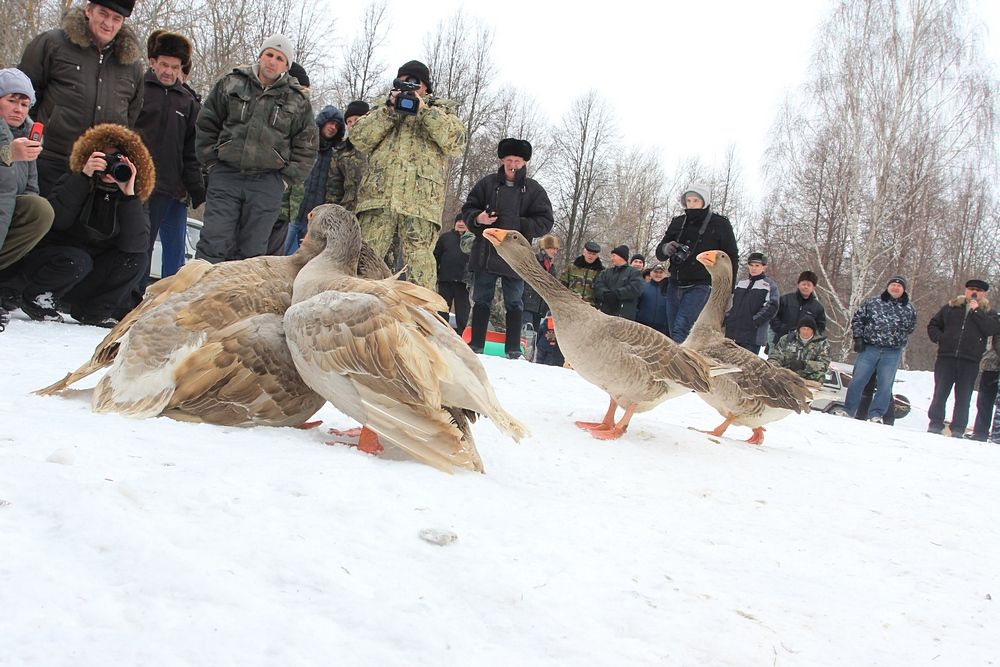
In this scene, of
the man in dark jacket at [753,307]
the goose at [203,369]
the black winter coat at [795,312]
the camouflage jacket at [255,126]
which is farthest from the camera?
the black winter coat at [795,312]

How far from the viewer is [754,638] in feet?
6.13

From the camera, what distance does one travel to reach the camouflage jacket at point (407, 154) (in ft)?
23.5

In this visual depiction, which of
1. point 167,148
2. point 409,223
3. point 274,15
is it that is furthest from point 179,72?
point 274,15

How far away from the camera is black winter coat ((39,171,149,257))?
6164 mm

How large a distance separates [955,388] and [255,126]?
34.5 feet

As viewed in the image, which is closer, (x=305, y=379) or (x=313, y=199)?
(x=305, y=379)

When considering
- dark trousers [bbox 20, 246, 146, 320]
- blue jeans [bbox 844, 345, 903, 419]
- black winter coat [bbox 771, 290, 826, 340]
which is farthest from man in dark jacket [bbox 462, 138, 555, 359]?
blue jeans [bbox 844, 345, 903, 419]

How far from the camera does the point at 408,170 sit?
7.19 metres

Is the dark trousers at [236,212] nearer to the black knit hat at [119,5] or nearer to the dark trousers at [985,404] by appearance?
the black knit hat at [119,5]

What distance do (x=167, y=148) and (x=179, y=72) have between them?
0.86m

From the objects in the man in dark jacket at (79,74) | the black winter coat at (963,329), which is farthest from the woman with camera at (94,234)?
the black winter coat at (963,329)

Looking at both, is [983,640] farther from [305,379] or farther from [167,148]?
[167,148]

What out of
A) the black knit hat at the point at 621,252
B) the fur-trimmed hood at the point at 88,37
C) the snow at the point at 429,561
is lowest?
the snow at the point at 429,561

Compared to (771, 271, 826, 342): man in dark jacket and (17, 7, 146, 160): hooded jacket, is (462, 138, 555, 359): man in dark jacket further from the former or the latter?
(771, 271, 826, 342): man in dark jacket
